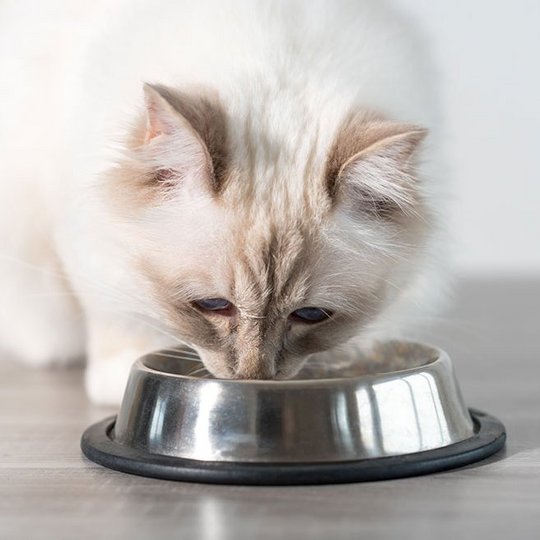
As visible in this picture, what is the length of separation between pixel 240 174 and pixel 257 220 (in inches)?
3.1

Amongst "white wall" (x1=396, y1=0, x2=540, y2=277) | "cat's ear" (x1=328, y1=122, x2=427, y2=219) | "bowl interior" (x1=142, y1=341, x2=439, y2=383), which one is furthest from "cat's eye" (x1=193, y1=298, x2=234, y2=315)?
"white wall" (x1=396, y1=0, x2=540, y2=277)

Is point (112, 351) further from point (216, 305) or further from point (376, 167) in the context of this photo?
point (376, 167)

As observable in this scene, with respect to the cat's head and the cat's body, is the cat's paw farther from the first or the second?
the cat's head

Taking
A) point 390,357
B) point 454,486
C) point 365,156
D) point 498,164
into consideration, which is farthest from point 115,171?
point 498,164

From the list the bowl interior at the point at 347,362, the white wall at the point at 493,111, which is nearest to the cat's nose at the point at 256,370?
the bowl interior at the point at 347,362

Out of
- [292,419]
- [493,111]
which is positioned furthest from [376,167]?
[493,111]

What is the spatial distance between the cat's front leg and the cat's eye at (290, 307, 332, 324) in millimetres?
443

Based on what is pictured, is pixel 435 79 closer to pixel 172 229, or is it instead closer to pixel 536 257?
pixel 172 229

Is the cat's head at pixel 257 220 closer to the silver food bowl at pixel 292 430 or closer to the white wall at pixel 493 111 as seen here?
the silver food bowl at pixel 292 430

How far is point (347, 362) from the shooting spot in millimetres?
2035

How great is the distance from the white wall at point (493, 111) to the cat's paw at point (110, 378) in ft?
6.29

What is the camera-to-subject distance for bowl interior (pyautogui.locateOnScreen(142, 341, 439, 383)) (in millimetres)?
1859

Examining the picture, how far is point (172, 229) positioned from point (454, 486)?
1.93 feet

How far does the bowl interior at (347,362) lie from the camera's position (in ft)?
6.10
